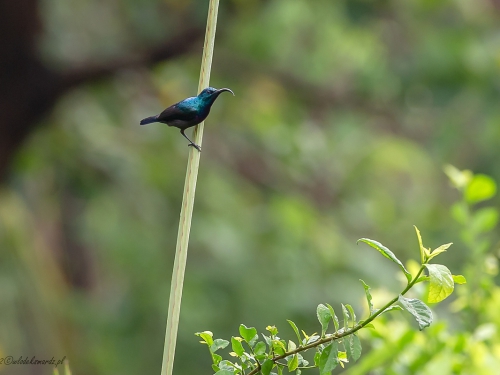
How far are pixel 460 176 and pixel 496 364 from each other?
1.16ft

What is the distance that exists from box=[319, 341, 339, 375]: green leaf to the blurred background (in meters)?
2.97

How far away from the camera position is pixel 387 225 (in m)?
5.32

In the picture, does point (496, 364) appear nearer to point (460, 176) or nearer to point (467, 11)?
point (460, 176)

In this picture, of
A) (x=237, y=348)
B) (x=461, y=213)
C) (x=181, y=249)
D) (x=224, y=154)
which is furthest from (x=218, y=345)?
(x=224, y=154)

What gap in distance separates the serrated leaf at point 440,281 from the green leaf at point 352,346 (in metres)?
0.08

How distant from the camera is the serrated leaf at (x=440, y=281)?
0.60 metres

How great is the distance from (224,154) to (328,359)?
4.67 meters

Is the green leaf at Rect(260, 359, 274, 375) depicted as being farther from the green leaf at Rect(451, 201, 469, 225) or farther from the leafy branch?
the green leaf at Rect(451, 201, 469, 225)

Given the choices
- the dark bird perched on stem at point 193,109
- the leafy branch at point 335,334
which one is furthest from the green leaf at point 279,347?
the dark bird perched on stem at point 193,109

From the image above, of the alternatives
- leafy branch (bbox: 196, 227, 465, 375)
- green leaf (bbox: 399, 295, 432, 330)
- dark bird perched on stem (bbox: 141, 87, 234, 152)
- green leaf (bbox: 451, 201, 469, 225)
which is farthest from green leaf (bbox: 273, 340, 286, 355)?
green leaf (bbox: 451, 201, 469, 225)

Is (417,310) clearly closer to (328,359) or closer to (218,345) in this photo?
(328,359)

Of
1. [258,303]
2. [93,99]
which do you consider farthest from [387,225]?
[93,99]

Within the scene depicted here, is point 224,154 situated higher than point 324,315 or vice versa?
point 224,154

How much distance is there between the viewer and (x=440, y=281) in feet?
1.97
